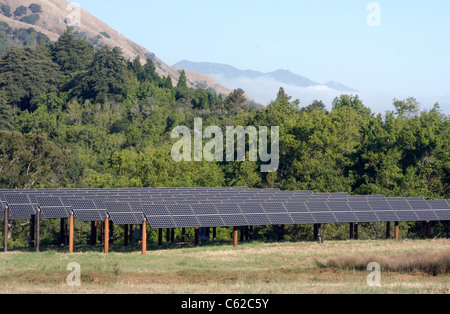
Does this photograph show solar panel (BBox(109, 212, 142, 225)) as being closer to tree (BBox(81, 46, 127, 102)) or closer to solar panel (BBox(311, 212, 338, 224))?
solar panel (BBox(311, 212, 338, 224))

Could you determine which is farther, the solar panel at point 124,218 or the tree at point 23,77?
the tree at point 23,77

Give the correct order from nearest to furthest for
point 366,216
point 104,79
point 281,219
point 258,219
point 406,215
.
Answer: point 258,219
point 281,219
point 366,216
point 406,215
point 104,79

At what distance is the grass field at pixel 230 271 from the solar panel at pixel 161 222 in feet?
5.40

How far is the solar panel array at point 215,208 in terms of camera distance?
4028 cm

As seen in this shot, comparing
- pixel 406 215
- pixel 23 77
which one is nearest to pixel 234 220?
pixel 406 215

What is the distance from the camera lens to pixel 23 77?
123438 mm

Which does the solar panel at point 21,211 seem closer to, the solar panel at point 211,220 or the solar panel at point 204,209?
the solar panel at point 204,209

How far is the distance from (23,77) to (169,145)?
46.3m

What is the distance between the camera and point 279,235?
48.1 metres

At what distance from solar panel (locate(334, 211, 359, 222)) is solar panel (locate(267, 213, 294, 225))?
3571 mm

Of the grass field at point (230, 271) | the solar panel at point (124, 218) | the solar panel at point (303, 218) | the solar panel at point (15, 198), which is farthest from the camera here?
the solar panel at point (303, 218)

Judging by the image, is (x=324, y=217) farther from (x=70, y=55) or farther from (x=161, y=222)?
(x=70, y=55)

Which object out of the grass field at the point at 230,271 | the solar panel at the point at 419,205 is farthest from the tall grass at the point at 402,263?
the solar panel at the point at 419,205

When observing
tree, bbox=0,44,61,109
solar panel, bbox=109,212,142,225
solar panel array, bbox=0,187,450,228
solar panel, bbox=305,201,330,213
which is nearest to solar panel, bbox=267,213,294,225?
solar panel array, bbox=0,187,450,228
